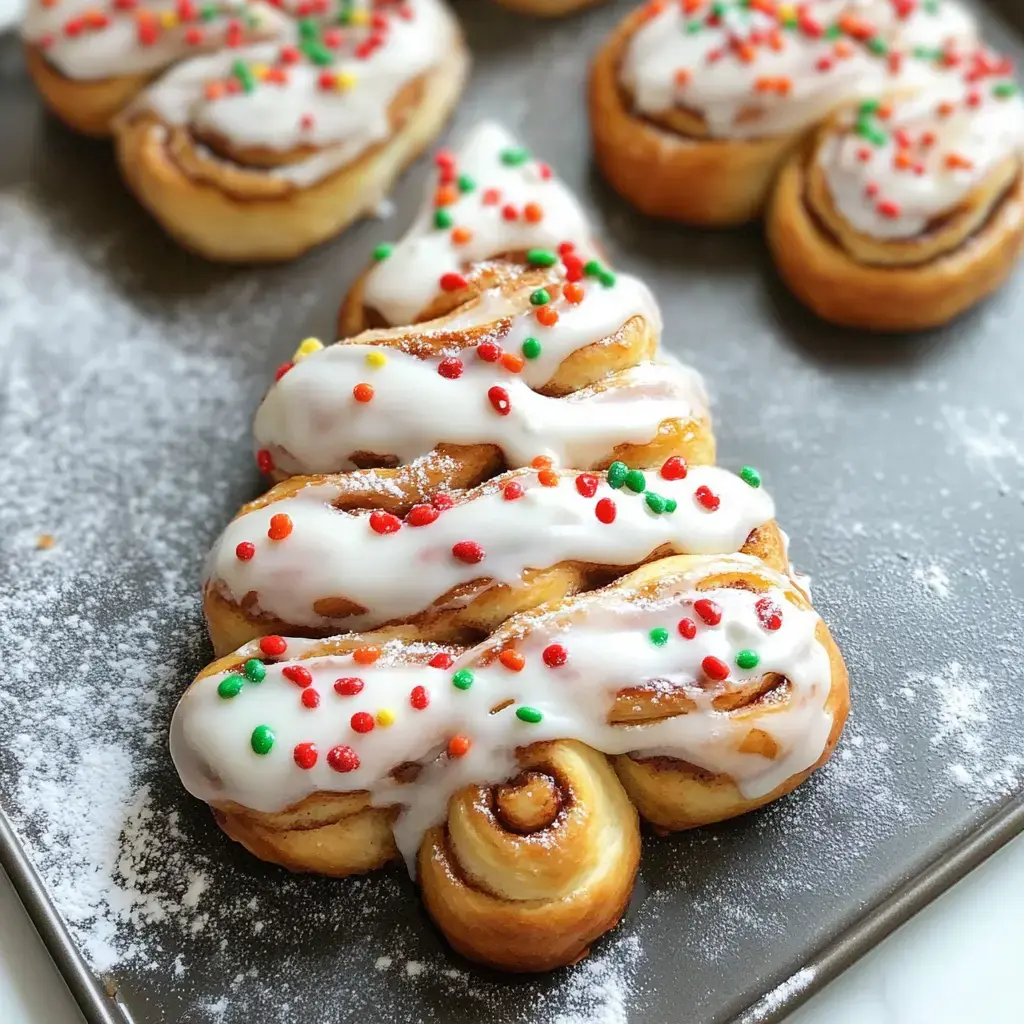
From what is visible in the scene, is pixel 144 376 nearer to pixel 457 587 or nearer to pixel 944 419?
pixel 457 587

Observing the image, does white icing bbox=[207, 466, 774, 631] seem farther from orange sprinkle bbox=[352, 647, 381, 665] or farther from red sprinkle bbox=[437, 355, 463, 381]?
red sprinkle bbox=[437, 355, 463, 381]

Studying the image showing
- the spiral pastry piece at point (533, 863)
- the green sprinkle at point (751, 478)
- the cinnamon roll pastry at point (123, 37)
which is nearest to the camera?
the spiral pastry piece at point (533, 863)

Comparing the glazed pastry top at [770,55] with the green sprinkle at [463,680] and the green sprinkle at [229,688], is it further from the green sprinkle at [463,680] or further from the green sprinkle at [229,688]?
the green sprinkle at [229,688]

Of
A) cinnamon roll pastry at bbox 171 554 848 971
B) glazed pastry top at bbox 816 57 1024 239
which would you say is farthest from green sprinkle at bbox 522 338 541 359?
glazed pastry top at bbox 816 57 1024 239

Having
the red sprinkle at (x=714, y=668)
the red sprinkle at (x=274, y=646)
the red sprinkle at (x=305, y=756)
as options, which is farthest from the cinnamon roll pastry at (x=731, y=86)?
the red sprinkle at (x=305, y=756)

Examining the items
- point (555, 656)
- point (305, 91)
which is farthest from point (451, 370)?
point (305, 91)

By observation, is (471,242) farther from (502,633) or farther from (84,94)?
(84,94)

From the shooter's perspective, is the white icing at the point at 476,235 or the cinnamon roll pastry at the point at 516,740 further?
the white icing at the point at 476,235

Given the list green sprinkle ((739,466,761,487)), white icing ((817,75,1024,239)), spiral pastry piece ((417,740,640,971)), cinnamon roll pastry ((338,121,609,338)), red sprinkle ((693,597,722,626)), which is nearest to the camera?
spiral pastry piece ((417,740,640,971))

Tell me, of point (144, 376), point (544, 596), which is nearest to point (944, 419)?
point (544, 596)
